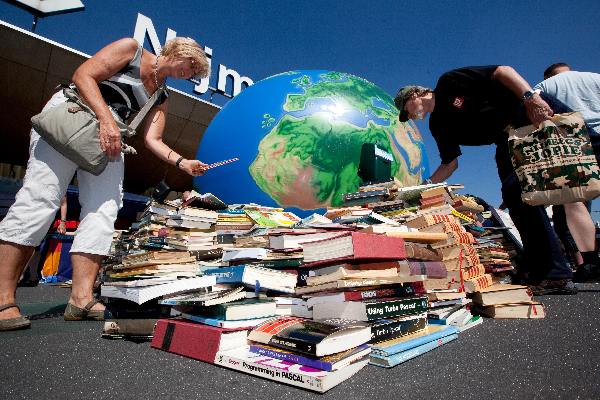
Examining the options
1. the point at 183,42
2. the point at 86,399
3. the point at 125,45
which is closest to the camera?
the point at 86,399

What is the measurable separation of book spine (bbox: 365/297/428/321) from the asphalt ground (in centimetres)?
17

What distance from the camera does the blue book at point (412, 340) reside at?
123 centimetres

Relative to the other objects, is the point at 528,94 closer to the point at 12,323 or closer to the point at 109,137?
the point at 109,137

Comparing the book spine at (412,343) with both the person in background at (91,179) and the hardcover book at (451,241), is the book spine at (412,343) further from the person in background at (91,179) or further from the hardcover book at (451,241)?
the person in background at (91,179)

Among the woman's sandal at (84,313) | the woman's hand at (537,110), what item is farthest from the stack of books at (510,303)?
the woman's sandal at (84,313)

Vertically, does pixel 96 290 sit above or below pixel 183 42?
below

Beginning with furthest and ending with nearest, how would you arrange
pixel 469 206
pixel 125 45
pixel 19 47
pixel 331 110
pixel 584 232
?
pixel 19 47 < pixel 331 110 < pixel 469 206 < pixel 584 232 < pixel 125 45

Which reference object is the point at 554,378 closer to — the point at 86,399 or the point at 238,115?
the point at 86,399

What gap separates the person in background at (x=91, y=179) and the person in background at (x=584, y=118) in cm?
272

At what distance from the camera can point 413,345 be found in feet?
4.37

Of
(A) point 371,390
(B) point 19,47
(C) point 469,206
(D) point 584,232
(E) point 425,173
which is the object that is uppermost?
(B) point 19,47

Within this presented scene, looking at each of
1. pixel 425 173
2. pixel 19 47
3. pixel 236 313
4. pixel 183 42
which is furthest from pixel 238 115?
pixel 19 47

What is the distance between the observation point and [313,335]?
1099 millimetres

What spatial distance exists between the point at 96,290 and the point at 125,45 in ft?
8.77
